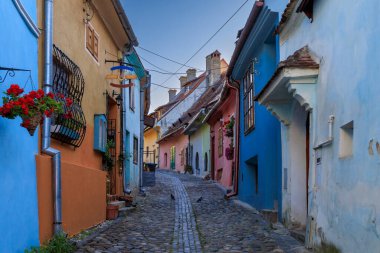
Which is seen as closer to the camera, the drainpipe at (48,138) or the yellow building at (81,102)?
the drainpipe at (48,138)

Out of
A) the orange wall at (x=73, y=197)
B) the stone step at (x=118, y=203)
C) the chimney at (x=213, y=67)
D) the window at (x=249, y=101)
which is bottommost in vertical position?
the stone step at (x=118, y=203)

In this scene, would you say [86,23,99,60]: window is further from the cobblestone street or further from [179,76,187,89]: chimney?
[179,76,187,89]: chimney

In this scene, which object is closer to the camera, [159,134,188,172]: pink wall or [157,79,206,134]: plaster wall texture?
[159,134,188,172]: pink wall

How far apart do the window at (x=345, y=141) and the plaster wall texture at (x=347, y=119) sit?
81mm

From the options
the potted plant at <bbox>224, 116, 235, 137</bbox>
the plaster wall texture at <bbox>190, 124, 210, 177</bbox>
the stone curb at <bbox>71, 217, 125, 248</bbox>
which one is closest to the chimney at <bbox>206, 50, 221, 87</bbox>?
the plaster wall texture at <bbox>190, 124, 210, 177</bbox>

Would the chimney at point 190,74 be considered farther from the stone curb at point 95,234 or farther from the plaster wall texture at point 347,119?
the plaster wall texture at point 347,119

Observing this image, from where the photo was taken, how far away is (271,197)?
11242 mm

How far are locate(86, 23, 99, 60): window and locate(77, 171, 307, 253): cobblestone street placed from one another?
3.82 meters

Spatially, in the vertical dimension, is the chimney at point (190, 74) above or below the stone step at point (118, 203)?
above

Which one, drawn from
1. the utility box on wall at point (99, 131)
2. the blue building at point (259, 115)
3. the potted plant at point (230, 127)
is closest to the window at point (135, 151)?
the potted plant at point (230, 127)

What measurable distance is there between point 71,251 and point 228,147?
41.6 ft

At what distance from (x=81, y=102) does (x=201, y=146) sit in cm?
1943

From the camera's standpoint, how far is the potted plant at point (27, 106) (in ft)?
16.0

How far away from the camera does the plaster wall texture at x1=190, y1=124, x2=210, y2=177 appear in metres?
26.8
